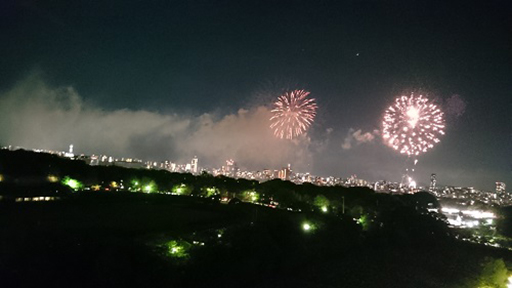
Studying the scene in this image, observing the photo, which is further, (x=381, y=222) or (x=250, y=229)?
(x=381, y=222)

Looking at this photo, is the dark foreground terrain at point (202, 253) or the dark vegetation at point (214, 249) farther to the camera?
the dark vegetation at point (214, 249)

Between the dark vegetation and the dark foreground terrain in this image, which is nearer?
the dark foreground terrain

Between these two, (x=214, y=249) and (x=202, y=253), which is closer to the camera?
(x=202, y=253)

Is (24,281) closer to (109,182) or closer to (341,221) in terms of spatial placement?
(341,221)

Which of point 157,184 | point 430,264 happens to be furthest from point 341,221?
point 157,184

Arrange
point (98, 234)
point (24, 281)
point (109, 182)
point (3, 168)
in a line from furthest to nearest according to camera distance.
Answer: point (109, 182)
point (3, 168)
point (98, 234)
point (24, 281)

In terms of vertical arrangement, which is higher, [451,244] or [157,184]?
[157,184]

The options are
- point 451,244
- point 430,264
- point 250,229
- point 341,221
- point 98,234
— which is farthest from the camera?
point 451,244

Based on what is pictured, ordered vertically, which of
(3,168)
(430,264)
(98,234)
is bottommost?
(430,264)
